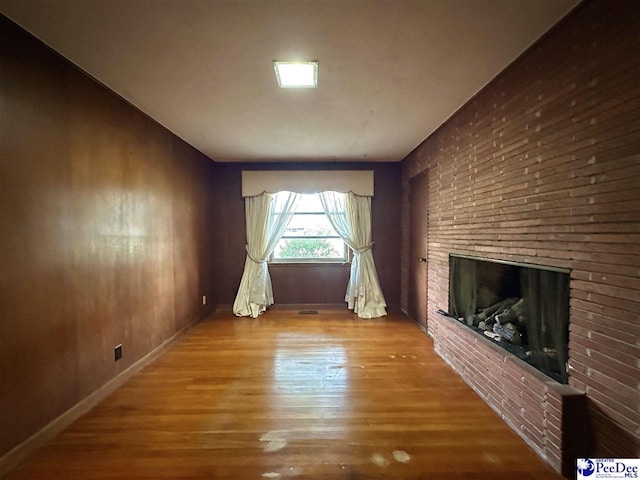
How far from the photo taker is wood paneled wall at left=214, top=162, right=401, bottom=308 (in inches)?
193

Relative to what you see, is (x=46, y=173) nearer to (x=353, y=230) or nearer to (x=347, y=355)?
(x=347, y=355)

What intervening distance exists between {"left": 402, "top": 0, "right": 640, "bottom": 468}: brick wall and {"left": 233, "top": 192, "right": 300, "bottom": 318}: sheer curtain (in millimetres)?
3069

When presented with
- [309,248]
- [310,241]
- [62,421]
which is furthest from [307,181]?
[62,421]

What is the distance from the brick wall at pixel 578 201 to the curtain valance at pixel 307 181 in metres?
2.47

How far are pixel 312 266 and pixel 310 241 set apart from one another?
422 millimetres

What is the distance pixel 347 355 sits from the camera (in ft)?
10.1

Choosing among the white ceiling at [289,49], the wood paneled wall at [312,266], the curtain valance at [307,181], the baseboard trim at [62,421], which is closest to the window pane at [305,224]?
the curtain valance at [307,181]

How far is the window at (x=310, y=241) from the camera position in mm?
5062

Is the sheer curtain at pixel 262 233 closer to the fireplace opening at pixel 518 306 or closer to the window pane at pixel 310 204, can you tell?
the window pane at pixel 310 204

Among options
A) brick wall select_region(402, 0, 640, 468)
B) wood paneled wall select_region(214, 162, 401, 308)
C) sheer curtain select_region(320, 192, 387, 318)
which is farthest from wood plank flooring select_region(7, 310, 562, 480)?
wood paneled wall select_region(214, 162, 401, 308)

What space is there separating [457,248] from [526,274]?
0.80 m

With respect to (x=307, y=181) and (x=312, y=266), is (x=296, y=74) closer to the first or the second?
(x=307, y=181)

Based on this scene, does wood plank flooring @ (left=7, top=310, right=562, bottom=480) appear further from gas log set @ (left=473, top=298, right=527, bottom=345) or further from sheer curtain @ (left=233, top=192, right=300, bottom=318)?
sheer curtain @ (left=233, top=192, right=300, bottom=318)

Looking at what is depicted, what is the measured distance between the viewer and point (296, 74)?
7.18ft
